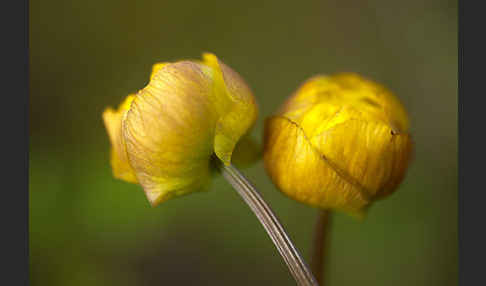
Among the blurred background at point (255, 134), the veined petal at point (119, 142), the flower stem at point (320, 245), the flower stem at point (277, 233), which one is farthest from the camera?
the blurred background at point (255, 134)

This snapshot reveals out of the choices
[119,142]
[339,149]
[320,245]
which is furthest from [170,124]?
[320,245]

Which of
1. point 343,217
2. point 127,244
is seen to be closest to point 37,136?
point 127,244

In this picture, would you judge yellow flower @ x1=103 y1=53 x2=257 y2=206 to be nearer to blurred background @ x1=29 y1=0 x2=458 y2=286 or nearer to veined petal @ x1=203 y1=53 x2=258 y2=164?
veined petal @ x1=203 y1=53 x2=258 y2=164

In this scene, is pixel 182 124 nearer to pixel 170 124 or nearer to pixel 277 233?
pixel 170 124

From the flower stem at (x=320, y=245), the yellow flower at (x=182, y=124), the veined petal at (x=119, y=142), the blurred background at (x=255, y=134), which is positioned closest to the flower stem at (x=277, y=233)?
the yellow flower at (x=182, y=124)

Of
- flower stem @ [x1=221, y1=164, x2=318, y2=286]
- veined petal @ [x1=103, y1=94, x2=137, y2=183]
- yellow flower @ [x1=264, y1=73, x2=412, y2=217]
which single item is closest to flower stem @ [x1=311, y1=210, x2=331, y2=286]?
yellow flower @ [x1=264, y1=73, x2=412, y2=217]

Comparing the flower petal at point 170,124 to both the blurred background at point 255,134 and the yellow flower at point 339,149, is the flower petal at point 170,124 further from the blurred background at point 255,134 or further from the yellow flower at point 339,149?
the blurred background at point 255,134
